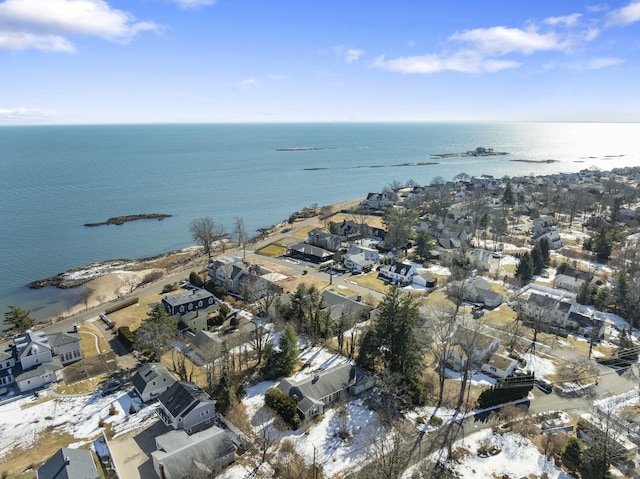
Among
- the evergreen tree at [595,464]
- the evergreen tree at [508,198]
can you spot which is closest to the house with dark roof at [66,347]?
the evergreen tree at [595,464]

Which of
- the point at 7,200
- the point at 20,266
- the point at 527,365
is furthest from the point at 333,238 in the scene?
the point at 7,200

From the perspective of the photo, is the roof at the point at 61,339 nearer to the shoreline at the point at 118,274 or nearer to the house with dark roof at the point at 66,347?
the house with dark roof at the point at 66,347

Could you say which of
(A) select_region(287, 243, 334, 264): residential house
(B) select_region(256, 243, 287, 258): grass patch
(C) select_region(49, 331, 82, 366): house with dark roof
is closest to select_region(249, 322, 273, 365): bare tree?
(C) select_region(49, 331, 82, 366): house with dark roof

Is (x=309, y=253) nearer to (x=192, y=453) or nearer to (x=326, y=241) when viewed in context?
(x=326, y=241)

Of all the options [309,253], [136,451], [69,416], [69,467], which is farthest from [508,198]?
[69,467]

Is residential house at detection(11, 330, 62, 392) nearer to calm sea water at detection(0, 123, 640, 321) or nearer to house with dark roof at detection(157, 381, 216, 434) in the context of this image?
house with dark roof at detection(157, 381, 216, 434)

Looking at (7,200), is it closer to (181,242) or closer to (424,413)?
(181,242)

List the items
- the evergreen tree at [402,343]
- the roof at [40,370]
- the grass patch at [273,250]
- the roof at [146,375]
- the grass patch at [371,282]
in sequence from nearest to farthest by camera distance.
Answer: the evergreen tree at [402,343] → the roof at [146,375] → the roof at [40,370] → the grass patch at [371,282] → the grass patch at [273,250]
